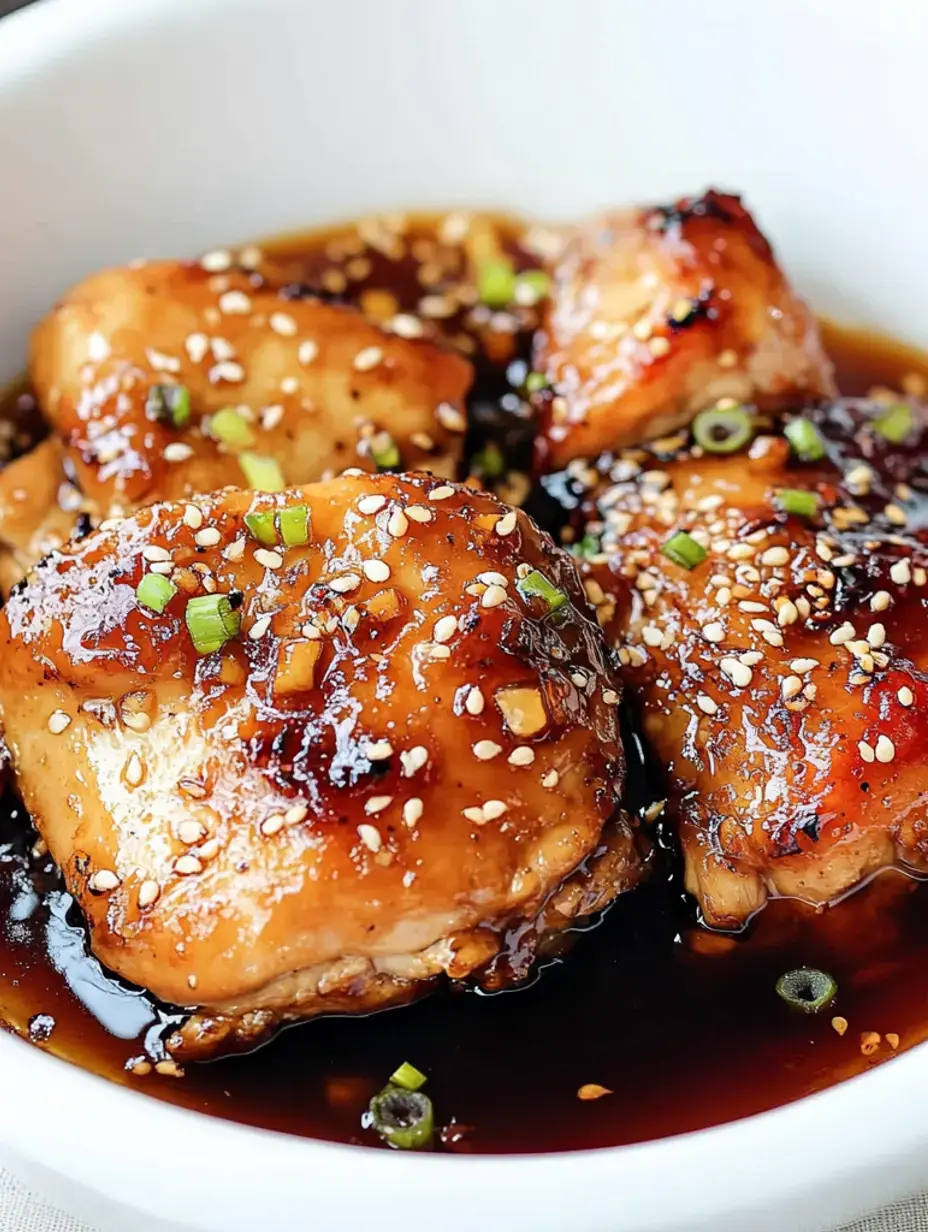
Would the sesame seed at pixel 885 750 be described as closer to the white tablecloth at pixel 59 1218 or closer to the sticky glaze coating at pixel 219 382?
the white tablecloth at pixel 59 1218

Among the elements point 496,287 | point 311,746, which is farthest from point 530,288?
point 311,746

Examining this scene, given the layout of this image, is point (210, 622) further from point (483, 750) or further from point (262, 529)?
point (483, 750)

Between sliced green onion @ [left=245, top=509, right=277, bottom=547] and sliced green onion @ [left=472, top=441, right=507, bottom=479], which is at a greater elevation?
sliced green onion @ [left=245, top=509, right=277, bottom=547]

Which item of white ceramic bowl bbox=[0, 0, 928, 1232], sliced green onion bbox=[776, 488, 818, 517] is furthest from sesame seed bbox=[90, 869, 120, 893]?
white ceramic bowl bbox=[0, 0, 928, 1232]

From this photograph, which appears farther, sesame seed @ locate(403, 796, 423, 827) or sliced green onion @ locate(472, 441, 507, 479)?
sliced green onion @ locate(472, 441, 507, 479)

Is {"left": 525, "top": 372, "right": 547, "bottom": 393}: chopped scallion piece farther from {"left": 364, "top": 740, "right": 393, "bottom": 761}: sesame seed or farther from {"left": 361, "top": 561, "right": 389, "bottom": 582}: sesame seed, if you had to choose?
{"left": 364, "top": 740, "right": 393, "bottom": 761}: sesame seed

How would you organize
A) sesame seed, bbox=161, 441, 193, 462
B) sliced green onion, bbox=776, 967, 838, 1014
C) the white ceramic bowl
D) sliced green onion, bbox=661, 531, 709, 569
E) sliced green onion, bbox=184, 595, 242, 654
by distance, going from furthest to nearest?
the white ceramic bowl, sesame seed, bbox=161, 441, 193, 462, sliced green onion, bbox=661, 531, 709, 569, sliced green onion, bbox=776, 967, 838, 1014, sliced green onion, bbox=184, 595, 242, 654

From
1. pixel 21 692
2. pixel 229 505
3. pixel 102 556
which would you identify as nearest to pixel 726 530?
pixel 229 505
